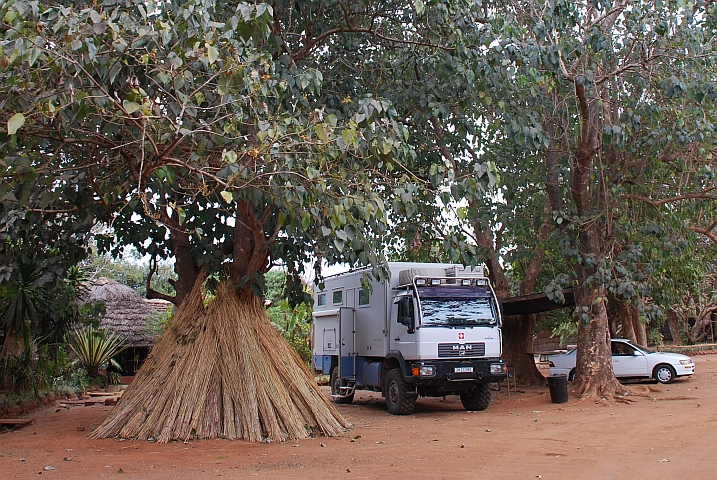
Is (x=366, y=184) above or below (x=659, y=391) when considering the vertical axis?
above

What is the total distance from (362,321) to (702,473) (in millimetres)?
8887

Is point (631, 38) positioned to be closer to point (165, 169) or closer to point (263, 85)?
point (263, 85)

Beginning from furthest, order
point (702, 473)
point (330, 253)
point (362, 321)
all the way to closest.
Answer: point (362, 321), point (330, 253), point (702, 473)

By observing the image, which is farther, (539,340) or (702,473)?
(539,340)

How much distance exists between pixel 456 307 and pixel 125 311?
13529 mm

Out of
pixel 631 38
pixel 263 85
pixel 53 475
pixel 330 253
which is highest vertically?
pixel 631 38

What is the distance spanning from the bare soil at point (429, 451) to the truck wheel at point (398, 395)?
0.32 metres

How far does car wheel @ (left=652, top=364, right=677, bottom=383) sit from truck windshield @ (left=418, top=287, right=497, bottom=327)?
25.1 feet

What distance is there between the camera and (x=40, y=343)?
1509 cm

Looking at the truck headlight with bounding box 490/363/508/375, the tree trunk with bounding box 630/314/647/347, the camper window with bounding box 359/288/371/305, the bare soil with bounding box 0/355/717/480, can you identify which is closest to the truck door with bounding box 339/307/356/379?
the camper window with bounding box 359/288/371/305

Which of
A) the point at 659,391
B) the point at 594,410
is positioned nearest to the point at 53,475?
the point at 594,410

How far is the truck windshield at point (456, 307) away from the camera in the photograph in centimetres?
1277

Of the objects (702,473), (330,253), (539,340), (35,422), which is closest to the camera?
(702,473)

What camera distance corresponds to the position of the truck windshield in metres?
12.8
